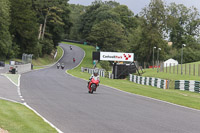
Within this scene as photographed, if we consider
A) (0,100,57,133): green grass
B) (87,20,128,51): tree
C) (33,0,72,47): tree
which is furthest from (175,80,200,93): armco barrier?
(87,20,128,51): tree

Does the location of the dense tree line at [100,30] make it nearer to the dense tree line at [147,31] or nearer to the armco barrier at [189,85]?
the dense tree line at [147,31]

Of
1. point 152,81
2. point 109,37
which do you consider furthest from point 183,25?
point 152,81

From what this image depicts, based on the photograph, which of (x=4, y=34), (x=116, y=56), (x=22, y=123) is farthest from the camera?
(x=4, y=34)

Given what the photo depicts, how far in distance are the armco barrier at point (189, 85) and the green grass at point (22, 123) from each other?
72.6 feet

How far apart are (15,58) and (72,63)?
20.7 m

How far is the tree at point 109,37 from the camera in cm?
10900

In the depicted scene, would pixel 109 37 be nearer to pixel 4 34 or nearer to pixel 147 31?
pixel 147 31

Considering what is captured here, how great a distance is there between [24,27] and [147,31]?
93.8ft

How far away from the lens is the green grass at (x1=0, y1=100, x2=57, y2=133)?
31.0ft

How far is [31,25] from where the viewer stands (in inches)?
3472

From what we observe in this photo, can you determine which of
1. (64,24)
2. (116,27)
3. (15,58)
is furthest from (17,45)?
(116,27)

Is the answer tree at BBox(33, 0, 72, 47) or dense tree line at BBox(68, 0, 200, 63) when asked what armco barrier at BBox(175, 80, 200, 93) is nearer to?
dense tree line at BBox(68, 0, 200, 63)

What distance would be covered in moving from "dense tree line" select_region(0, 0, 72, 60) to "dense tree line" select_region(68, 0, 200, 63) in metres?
12.5

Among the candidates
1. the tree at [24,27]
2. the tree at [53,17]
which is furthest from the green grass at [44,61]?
the tree at [53,17]
